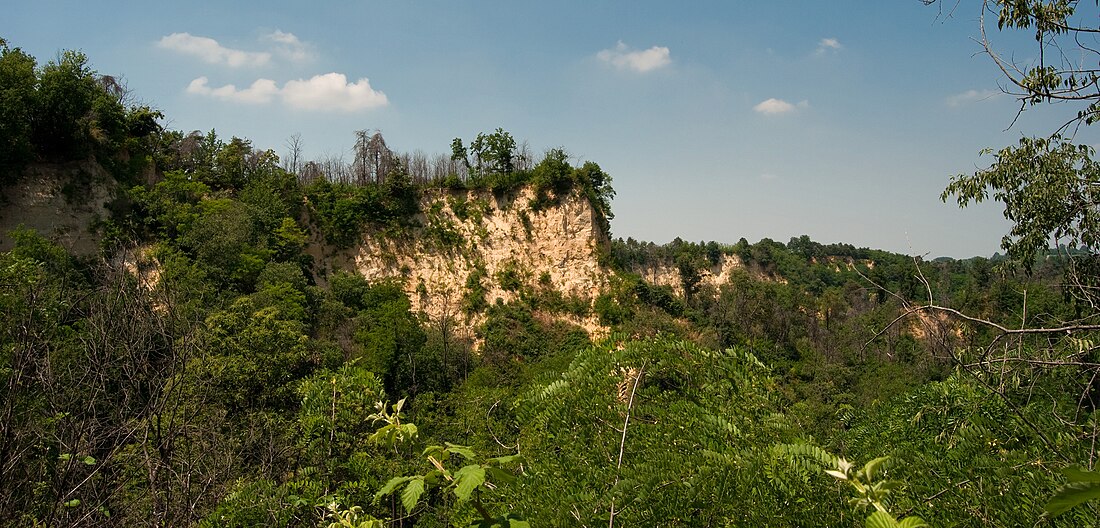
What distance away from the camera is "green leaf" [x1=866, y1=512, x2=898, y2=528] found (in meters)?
1.80

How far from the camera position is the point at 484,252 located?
3098 centimetres

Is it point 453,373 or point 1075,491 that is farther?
point 453,373

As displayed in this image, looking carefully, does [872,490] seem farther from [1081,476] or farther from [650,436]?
[650,436]

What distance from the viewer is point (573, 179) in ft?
104

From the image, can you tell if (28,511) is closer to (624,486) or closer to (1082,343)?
(624,486)

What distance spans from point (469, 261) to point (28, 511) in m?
26.7

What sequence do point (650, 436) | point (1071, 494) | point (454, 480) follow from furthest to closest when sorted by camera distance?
1. point (650, 436)
2. point (454, 480)
3. point (1071, 494)

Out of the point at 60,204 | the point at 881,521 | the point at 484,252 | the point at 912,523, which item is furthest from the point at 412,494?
the point at 484,252

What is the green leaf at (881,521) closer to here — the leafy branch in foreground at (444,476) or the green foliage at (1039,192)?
the leafy branch in foreground at (444,476)

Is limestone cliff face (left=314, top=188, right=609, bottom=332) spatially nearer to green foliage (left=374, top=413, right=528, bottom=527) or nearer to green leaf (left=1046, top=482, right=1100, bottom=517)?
green foliage (left=374, top=413, right=528, bottom=527)

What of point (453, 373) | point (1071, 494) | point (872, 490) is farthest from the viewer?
point (453, 373)

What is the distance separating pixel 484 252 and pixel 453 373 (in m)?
9.31

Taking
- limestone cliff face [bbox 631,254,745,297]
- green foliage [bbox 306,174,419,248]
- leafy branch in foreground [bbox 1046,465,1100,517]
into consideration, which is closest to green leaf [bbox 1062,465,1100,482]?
leafy branch in foreground [bbox 1046,465,1100,517]

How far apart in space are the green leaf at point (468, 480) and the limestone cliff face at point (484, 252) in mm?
26611
